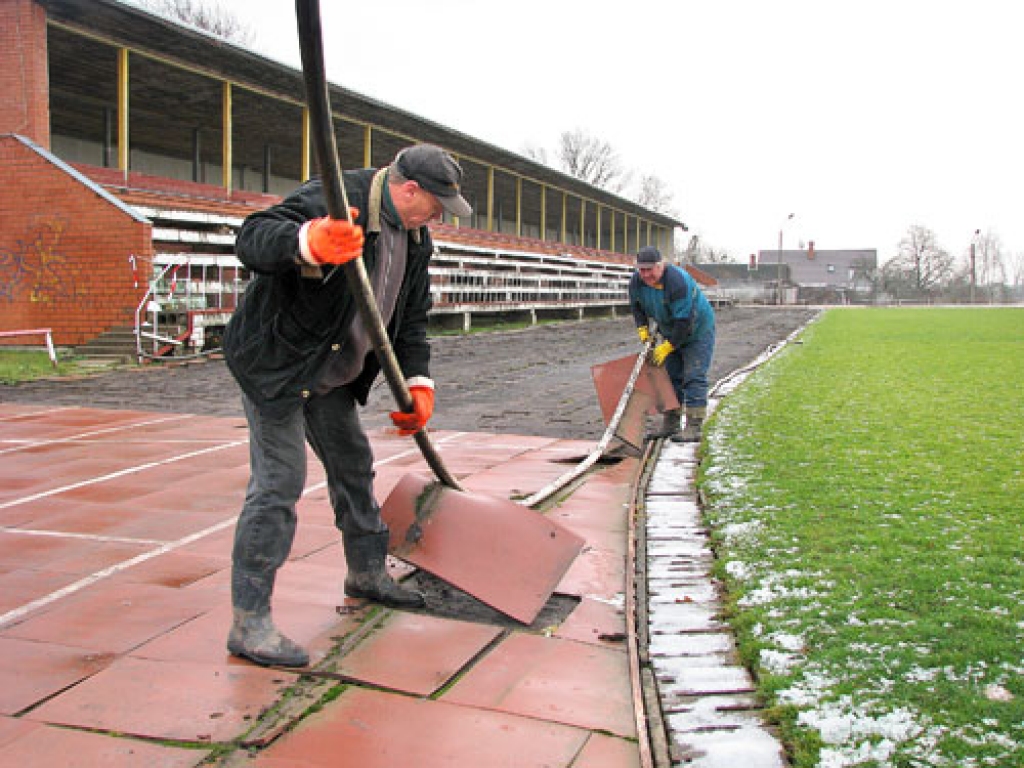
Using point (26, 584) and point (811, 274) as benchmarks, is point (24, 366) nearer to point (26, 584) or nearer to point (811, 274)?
point (26, 584)

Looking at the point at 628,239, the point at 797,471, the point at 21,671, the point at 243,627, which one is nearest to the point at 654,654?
the point at 243,627

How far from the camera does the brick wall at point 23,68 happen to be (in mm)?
16609

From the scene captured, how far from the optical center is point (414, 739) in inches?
97.6

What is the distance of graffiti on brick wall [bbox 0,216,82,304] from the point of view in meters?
16.0

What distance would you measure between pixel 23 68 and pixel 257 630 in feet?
56.0

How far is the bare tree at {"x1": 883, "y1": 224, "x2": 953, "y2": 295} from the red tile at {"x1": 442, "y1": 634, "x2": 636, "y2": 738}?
10630 centimetres

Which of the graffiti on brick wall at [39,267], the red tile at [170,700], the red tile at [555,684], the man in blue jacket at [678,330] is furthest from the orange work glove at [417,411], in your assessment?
the graffiti on brick wall at [39,267]

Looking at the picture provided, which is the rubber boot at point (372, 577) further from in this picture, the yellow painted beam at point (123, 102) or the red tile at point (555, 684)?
the yellow painted beam at point (123, 102)

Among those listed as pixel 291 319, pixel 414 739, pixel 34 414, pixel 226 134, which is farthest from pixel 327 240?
pixel 226 134

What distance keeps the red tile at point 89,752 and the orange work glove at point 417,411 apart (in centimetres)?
131

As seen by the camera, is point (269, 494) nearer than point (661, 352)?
Yes

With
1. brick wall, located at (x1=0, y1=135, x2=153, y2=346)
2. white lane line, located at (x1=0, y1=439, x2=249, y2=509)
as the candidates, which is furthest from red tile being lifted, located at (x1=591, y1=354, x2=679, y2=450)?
brick wall, located at (x1=0, y1=135, x2=153, y2=346)

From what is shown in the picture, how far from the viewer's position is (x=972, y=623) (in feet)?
10.2

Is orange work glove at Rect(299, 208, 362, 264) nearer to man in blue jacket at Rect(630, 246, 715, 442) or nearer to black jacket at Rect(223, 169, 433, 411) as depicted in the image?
black jacket at Rect(223, 169, 433, 411)
